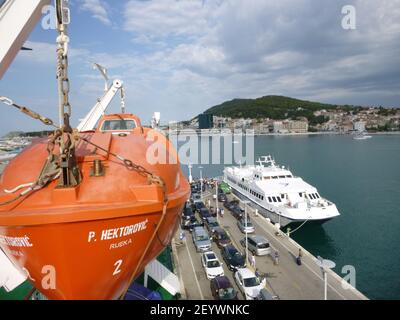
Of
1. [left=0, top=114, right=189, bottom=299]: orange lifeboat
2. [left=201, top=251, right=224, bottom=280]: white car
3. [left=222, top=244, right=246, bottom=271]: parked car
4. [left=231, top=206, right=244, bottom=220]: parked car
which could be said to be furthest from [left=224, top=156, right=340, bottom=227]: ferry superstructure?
[left=0, top=114, right=189, bottom=299]: orange lifeboat

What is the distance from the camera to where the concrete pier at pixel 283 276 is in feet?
42.7

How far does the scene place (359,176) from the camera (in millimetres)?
52094

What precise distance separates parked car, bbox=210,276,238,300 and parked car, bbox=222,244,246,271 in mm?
2431

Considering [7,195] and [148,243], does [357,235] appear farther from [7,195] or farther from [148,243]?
[7,195]

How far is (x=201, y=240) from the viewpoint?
749 inches

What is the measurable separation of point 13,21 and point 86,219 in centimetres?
410

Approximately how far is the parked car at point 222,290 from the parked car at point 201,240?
186 inches

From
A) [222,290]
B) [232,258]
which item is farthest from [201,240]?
[222,290]

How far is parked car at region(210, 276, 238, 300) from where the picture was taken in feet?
40.1

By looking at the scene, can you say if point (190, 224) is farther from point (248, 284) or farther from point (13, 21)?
point (13, 21)

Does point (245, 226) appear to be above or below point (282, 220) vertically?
above

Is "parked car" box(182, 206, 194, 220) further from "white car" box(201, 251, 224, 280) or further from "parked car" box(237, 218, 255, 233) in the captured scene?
"white car" box(201, 251, 224, 280)
